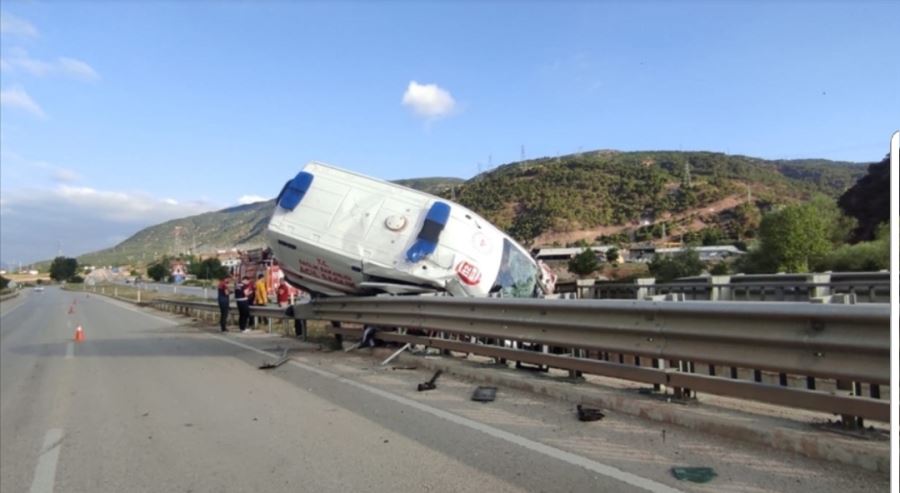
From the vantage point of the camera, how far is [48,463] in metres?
5.52

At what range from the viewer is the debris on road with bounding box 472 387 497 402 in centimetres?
650

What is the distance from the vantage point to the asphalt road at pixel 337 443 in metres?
4.20

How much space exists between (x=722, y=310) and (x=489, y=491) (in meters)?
2.16

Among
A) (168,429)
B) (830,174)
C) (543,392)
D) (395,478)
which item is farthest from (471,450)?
(830,174)

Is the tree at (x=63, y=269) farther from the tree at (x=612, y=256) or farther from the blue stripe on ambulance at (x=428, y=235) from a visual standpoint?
the blue stripe on ambulance at (x=428, y=235)

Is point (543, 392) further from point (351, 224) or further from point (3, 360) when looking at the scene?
point (3, 360)

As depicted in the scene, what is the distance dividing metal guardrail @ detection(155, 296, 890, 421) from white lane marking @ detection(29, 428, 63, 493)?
441 cm

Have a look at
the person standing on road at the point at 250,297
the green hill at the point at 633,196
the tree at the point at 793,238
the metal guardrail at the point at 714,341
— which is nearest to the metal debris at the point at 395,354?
the metal guardrail at the point at 714,341

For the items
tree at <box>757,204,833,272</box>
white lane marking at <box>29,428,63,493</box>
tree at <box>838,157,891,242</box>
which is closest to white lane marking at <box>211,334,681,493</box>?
white lane marking at <box>29,428,63,493</box>

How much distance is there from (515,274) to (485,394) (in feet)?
14.7

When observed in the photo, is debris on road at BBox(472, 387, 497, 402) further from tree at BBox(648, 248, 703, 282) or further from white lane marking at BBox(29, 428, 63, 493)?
tree at BBox(648, 248, 703, 282)

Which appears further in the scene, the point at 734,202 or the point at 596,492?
the point at 734,202

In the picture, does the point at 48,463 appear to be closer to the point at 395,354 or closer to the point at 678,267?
the point at 395,354

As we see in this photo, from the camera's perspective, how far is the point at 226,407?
23.7ft
